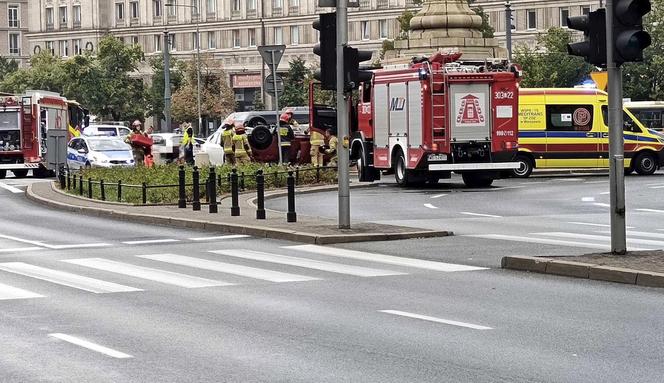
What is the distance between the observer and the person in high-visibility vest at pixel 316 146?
41.0m

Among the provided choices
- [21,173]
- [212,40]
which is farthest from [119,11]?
[21,173]

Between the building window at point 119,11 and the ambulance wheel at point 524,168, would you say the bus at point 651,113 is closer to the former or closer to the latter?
the ambulance wheel at point 524,168

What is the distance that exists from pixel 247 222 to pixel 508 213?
18.0ft

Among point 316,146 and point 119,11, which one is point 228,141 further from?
point 119,11

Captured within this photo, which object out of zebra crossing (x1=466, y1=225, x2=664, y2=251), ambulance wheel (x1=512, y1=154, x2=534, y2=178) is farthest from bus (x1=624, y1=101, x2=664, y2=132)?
zebra crossing (x1=466, y1=225, x2=664, y2=251)

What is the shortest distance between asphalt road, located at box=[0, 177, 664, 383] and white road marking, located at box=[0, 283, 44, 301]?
3cm

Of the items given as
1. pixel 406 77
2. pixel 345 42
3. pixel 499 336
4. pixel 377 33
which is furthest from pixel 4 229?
pixel 377 33

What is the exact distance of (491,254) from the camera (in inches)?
719

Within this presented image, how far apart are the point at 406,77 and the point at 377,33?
273 ft

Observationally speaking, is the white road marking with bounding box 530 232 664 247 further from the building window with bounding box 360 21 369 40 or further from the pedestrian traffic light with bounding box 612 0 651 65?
the building window with bounding box 360 21 369 40

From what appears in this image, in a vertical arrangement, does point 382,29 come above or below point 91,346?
above

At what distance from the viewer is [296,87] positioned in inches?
4102

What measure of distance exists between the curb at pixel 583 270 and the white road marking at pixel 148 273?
3.28m

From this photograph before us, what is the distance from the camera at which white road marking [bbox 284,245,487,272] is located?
1673 centimetres
